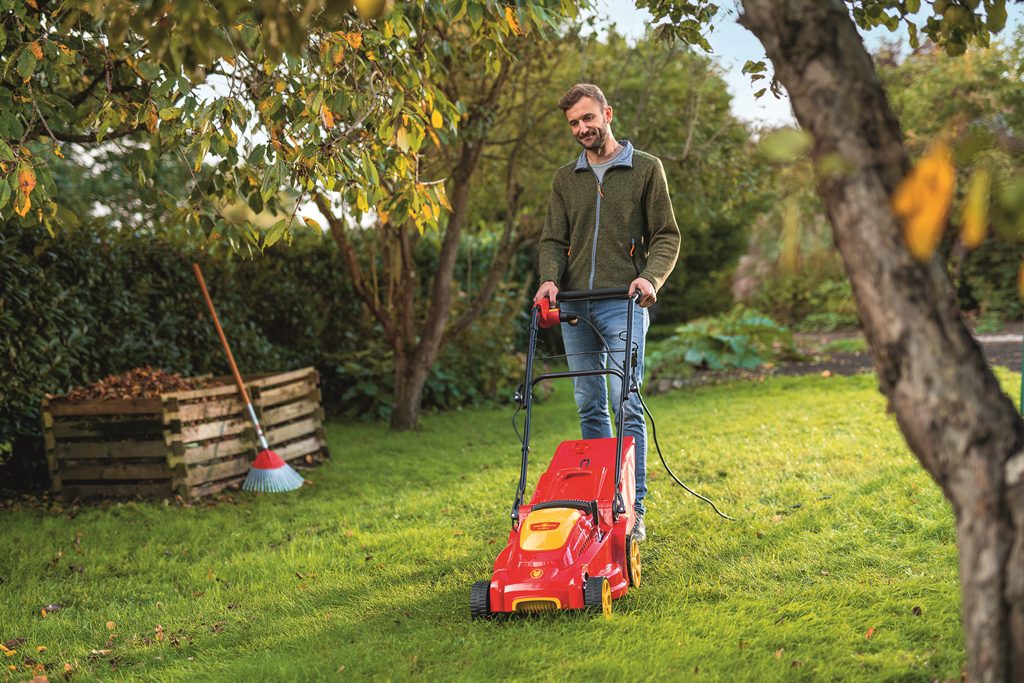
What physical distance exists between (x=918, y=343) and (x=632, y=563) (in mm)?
1965

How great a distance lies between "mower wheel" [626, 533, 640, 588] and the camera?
349cm

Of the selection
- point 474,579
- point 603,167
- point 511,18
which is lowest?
point 474,579

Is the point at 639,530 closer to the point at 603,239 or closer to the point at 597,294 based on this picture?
the point at 597,294

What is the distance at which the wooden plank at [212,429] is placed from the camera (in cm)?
590

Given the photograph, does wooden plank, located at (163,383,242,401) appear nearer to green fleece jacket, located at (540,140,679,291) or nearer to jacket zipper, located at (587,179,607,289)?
green fleece jacket, located at (540,140,679,291)

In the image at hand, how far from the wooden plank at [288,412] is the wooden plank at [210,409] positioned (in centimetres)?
20

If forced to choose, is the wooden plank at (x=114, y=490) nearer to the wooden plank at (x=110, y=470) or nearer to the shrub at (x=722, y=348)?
the wooden plank at (x=110, y=470)

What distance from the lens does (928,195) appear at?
139 cm

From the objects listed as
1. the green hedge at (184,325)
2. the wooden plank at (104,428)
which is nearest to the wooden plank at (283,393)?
the wooden plank at (104,428)

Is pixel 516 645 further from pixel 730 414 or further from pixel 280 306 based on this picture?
pixel 280 306

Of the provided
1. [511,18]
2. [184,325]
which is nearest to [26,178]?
[511,18]

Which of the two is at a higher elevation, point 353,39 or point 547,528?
point 353,39

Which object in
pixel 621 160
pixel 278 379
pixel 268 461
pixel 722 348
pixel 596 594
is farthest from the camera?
pixel 722 348

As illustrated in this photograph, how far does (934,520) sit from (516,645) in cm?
208
